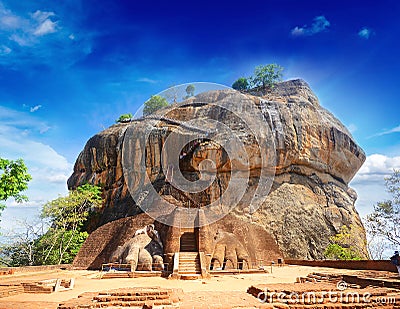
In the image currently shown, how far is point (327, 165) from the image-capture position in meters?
31.6

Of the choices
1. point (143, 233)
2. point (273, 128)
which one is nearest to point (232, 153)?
point (273, 128)

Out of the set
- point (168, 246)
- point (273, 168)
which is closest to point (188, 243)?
point (168, 246)

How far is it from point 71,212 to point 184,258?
1516 centimetres

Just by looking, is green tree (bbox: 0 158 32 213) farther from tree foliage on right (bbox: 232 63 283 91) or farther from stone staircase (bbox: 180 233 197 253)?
tree foliage on right (bbox: 232 63 283 91)

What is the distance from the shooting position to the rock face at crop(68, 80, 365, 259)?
28.3 meters

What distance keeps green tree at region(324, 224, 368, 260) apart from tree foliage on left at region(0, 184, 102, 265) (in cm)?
1821

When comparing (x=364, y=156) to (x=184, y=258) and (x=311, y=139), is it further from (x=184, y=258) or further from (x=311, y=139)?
(x=184, y=258)

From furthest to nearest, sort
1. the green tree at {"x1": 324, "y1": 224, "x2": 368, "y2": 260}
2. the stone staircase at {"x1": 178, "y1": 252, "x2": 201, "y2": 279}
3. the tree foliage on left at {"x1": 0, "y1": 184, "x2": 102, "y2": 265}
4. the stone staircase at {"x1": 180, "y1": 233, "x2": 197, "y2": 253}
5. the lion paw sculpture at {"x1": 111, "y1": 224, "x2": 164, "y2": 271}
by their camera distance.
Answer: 1. the green tree at {"x1": 324, "y1": 224, "x2": 368, "y2": 260}
2. the tree foliage on left at {"x1": 0, "y1": 184, "x2": 102, "y2": 265}
3. the stone staircase at {"x1": 180, "y1": 233, "x2": 197, "y2": 253}
4. the lion paw sculpture at {"x1": 111, "y1": 224, "x2": 164, "y2": 271}
5. the stone staircase at {"x1": 178, "y1": 252, "x2": 201, "y2": 279}

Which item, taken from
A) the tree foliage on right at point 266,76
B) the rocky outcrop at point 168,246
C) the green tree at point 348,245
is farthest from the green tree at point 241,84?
the rocky outcrop at point 168,246

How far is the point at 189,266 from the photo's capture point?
11.9 meters

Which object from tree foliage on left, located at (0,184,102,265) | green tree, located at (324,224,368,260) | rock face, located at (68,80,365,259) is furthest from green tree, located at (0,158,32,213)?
green tree, located at (324,224,368,260)

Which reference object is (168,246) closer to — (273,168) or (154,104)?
(273,168)

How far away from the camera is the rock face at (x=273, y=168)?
28281 millimetres

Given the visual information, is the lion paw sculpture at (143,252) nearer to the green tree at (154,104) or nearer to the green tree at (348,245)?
the green tree at (348,245)
